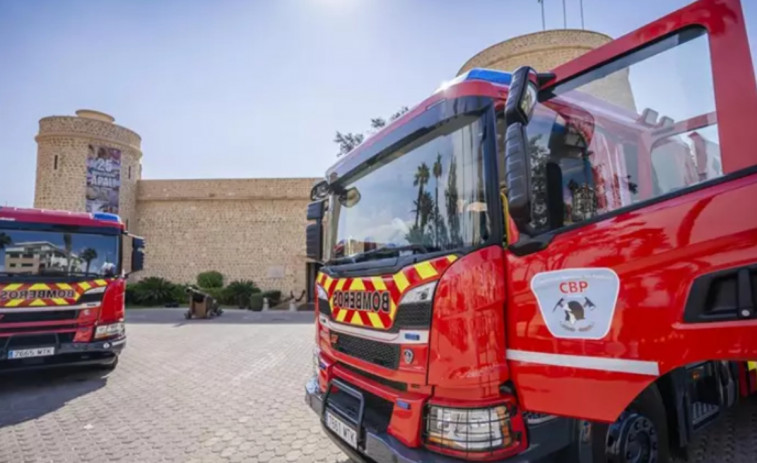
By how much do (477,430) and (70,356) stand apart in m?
6.55

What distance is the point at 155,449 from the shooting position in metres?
3.87

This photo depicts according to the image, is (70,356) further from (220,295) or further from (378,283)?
(220,295)

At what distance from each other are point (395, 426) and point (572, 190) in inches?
67.8

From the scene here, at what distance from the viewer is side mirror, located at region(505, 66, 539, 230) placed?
196cm

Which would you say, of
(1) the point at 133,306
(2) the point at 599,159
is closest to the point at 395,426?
(2) the point at 599,159

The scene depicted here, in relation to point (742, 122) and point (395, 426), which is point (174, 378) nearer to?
point (395, 426)

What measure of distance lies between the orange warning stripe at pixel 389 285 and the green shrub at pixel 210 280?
20.8 metres

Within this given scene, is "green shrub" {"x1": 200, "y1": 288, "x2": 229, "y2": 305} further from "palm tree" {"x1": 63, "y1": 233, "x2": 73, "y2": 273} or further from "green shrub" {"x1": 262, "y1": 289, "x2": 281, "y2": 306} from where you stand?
"palm tree" {"x1": 63, "y1": 233, "x2": 73, "y2": 273}

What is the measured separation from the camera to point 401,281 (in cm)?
245

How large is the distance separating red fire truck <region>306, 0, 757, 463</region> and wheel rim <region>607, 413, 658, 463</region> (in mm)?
14

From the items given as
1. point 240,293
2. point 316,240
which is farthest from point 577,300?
point 240,293

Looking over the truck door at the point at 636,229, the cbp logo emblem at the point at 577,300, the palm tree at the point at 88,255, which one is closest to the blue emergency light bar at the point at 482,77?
the truck door at the point at 636,229

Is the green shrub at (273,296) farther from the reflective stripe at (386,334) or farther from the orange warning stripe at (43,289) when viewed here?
the reflective stripe at (386,334)

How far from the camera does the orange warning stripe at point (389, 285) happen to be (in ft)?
7.49
